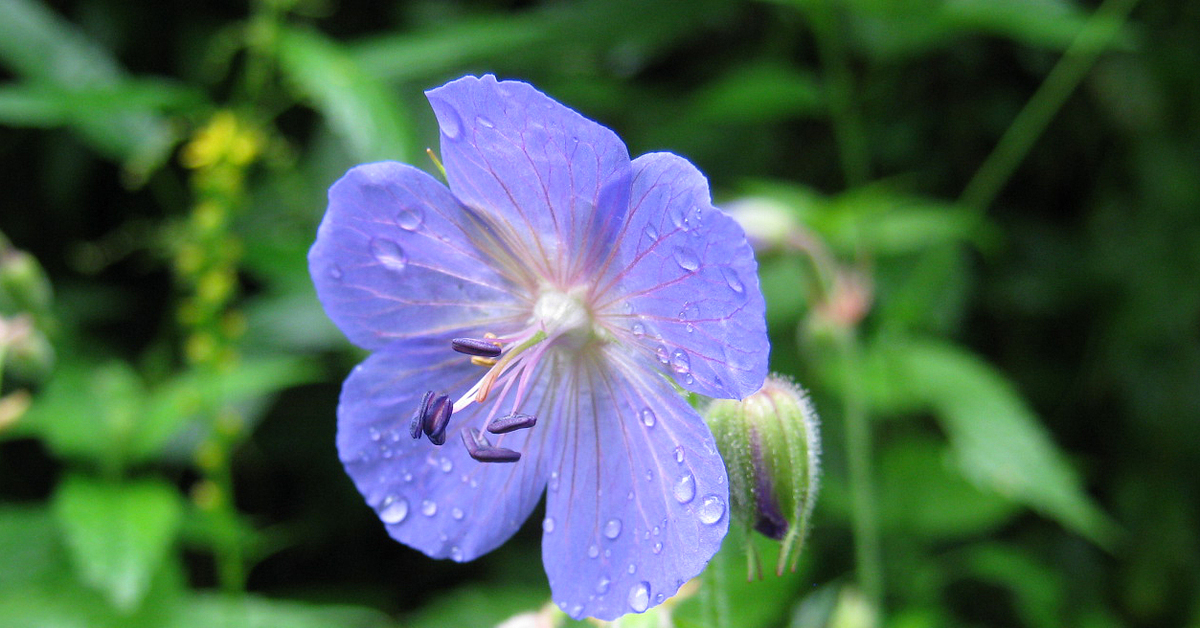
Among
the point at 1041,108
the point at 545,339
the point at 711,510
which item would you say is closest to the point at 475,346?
the point at 545,339

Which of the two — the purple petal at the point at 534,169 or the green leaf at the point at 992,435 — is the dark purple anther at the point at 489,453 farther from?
the green leaf at the point at 992,435

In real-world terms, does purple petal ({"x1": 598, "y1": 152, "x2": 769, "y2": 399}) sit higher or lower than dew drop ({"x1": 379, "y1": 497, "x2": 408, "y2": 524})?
higher

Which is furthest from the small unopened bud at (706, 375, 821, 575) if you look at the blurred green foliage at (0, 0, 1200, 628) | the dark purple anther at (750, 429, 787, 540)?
the blurred green foliage at (0, 0, 1200, 628)

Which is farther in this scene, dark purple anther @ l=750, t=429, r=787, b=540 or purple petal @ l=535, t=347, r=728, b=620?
dark purple anther @ l=750, t=429, r=787, b=540

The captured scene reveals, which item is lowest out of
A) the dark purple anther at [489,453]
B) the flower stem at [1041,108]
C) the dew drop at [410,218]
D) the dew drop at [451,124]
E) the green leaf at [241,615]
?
the green leaf at [241,615]

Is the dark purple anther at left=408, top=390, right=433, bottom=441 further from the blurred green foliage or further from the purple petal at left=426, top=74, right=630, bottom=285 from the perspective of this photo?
the blurred green foliage

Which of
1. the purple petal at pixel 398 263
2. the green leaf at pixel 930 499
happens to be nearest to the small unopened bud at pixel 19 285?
the purple petal at pixel 398 263

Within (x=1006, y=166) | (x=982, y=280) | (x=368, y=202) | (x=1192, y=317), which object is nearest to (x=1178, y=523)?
(x=1192, y=317)

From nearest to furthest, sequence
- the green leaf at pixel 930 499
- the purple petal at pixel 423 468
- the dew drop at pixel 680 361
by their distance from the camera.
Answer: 1. the dew drop at pixel 680 361
2. the purple petal at pixel 423 468
3. the green leaf at pixel 930 499

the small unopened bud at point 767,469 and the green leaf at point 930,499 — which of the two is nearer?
the small unopened bud at point 767,469
